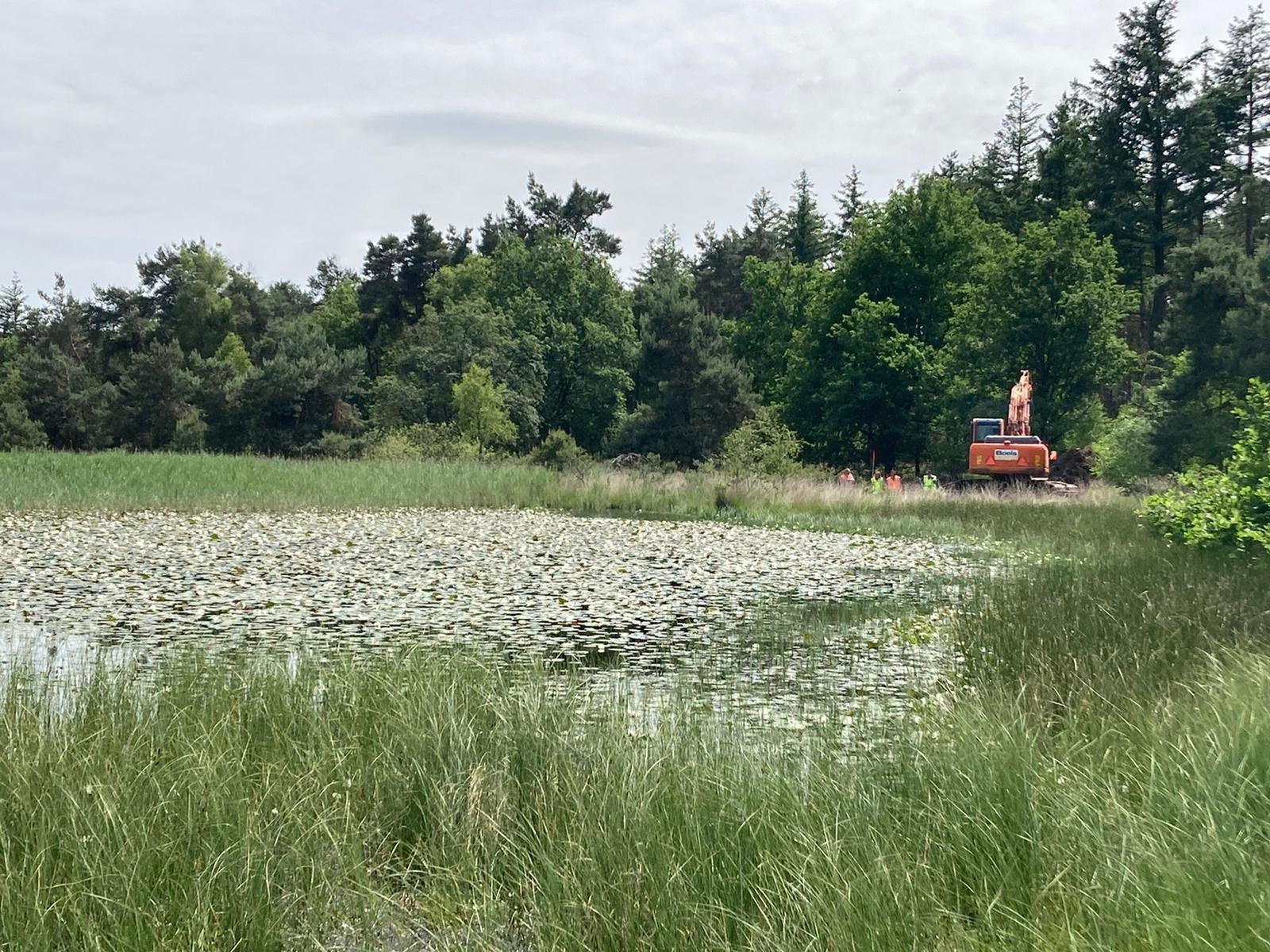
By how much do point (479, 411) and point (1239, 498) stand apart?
28.7 m

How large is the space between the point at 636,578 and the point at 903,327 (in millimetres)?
25493

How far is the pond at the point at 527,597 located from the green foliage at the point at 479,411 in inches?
778

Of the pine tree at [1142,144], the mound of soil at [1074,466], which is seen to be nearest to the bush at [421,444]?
the mound of soil at [1074,466]

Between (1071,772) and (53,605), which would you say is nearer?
(1071,772)

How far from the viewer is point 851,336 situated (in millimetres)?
33156

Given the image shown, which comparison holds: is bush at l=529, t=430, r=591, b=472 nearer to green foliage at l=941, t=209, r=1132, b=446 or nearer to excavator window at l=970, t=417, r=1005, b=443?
excavator window at l=970, t=417, r=1005, b=443

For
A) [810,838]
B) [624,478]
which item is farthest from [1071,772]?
[624,478]

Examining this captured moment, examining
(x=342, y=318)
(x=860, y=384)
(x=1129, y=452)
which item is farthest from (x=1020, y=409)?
(x=342, y=318)

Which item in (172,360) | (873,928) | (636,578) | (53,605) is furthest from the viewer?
(172,360)

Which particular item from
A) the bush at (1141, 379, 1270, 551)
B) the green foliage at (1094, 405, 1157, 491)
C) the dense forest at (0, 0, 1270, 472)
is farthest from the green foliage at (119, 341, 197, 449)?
the bush at (1141, 379, 1270, 551)

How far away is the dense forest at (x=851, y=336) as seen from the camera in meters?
28.4

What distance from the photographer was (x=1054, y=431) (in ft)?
97.5

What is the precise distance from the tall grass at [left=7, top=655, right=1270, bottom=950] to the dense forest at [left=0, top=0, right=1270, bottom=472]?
930 inches

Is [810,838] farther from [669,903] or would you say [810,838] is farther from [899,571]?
[899,571]
